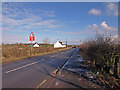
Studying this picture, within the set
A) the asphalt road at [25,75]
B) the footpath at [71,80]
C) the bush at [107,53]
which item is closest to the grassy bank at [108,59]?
the bush at [107,53]

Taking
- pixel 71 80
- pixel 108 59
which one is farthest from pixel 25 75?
pixel 108 59

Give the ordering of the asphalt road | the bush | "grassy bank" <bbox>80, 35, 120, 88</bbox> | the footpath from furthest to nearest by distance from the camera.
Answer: the bush < "grassy bank" <bbox>80, 35, 120, 88</bbox> < the asphalt road < the footpath

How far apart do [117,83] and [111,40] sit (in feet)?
8.70

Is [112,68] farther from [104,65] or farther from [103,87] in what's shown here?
[103,87]

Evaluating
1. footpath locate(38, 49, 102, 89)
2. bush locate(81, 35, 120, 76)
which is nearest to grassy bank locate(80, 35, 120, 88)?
bush locate(81, 35, 120, 76)

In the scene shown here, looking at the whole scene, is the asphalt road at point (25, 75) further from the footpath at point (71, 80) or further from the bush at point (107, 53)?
the bush at point (107, 53)

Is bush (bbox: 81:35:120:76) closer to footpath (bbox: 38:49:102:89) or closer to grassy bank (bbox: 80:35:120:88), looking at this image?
grassy bank (bbox: 80:35:120:88)

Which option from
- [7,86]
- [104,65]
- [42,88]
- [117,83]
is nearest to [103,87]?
[117,83]

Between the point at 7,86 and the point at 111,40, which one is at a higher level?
the point at 111,40

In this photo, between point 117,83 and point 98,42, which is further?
point 98,42

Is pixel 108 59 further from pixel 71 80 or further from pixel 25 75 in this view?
pixel 25 75

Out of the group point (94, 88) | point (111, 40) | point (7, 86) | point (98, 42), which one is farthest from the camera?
point (98, 42)

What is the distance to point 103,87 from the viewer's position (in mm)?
4922

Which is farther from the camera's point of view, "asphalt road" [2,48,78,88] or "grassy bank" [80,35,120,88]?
"grassy bank" [80,35,120,88]
